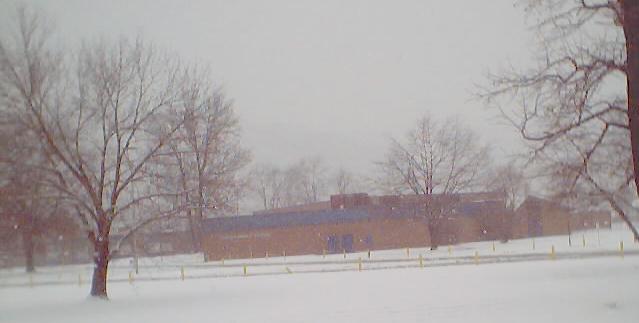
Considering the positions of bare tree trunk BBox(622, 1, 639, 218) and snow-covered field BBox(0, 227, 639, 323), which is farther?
snow-covered field BBox(0, 227, 639, 323)

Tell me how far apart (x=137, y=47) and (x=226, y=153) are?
582 cm

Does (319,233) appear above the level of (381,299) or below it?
above

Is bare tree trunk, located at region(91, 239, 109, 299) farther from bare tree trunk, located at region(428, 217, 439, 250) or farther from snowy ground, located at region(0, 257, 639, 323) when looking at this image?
bare tree trunk, located at region(428, 217, 439, 250)

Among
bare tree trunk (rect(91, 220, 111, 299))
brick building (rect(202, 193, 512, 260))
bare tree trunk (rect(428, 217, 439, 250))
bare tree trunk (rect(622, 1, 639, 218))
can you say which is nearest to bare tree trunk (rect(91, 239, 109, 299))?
bare tree trunk (rect(91, 220, 111, 299))

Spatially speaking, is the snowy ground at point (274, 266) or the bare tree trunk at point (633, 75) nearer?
the bare tree trunk at point (633, 75)

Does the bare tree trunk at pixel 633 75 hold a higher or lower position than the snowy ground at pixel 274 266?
higher

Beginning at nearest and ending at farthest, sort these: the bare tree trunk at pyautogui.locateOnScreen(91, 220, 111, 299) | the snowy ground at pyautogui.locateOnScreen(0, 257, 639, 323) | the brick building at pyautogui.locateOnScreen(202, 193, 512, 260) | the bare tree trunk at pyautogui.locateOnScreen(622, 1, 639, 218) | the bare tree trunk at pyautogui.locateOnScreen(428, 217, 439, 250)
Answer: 1. the bare tree trunk at pyautogui.locateOnScreen(622, 1, 639, 218)
2. the snowy ground at pyautogui.locateOnScreen(0, 257, 639, 323)
3. the bare tree trunk at pyautogui.locateOnScreen(91, 220, 111, 299)
4. the bare tree trunk at pyautogui.locateOnScreen(428, 217, 439, 250)
5. the brick building at pyautogui.locateOnScreen(202, 193, 512, 260)

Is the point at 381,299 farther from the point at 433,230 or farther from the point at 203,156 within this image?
the point at 433,230

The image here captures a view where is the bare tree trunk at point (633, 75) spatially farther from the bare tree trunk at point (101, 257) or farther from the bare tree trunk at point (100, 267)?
the bare tree trunk at point (100, 267)

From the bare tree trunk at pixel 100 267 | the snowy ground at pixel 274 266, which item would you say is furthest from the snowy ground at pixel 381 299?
the snowy ground at pixel 274 266

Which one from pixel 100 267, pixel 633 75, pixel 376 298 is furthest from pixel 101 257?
pixel 633 75

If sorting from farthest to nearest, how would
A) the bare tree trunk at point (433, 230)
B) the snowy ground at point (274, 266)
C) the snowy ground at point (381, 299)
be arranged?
the bare tree trunk at point (433, 230) → the snowy ground at point (274, 266) → the snowy ground at point (381, 299)

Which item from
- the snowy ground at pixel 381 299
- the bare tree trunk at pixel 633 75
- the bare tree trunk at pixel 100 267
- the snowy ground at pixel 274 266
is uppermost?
the bare tree trunk at pixel 633 75

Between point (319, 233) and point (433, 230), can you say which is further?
point (319, 233)
